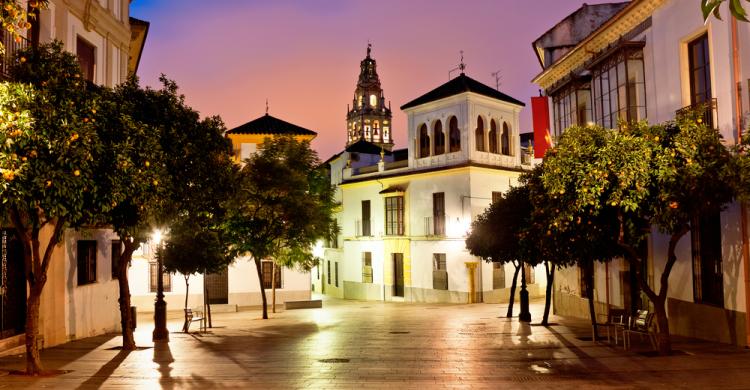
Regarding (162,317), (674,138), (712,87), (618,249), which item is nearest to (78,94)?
(162,317)

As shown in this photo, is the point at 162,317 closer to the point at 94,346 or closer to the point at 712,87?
the point at 94,346

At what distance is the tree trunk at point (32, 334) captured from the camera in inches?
420

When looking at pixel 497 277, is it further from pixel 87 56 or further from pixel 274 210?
pixel 87 56

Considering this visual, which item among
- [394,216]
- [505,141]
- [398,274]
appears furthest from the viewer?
[394,216]

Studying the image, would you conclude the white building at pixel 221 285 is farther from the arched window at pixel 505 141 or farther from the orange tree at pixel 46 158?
the orange tree at pixel 46 158

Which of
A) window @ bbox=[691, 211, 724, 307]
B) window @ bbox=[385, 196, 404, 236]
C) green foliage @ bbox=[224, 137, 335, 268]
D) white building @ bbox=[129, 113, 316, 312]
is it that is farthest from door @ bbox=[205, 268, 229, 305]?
window @ bbox=[691, 211, 724, 307]

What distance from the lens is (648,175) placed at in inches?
460

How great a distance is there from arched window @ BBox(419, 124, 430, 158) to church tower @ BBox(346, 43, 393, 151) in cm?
7800

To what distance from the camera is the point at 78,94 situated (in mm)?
10523

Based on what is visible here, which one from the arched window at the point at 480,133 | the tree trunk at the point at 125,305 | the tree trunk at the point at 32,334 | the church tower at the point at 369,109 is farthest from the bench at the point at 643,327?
the church tower at the point at 369,109

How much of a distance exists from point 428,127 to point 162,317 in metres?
24.7

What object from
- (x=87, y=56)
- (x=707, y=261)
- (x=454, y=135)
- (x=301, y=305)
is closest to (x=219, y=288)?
(x=301, y=305)

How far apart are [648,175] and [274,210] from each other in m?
15.9

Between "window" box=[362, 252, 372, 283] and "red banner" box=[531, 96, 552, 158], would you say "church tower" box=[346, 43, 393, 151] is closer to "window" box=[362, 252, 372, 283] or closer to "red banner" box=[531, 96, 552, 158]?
"window" box=[362, 252, 372, 283]
